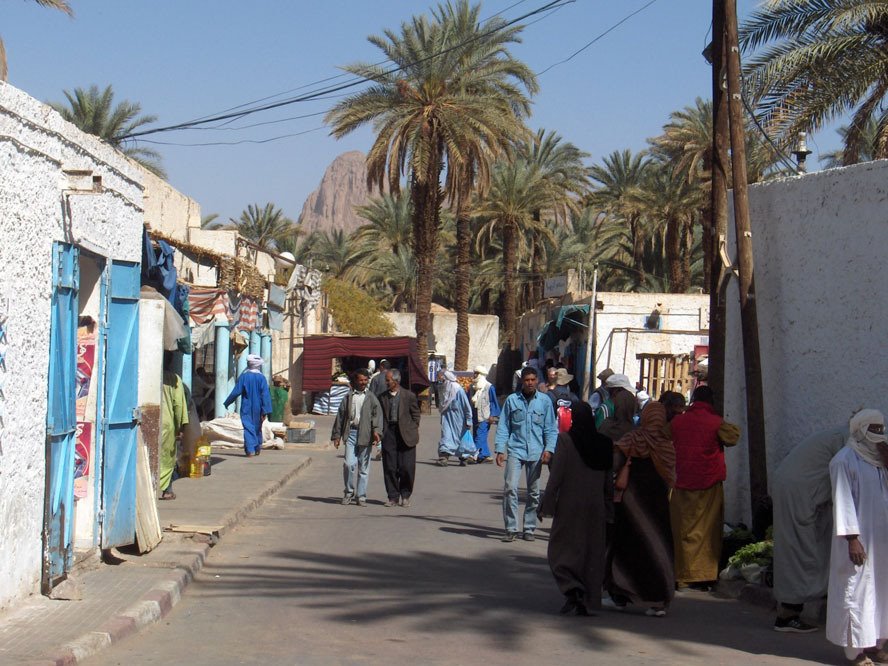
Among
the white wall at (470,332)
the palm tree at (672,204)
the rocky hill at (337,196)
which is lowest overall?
the white wall at (470,332)

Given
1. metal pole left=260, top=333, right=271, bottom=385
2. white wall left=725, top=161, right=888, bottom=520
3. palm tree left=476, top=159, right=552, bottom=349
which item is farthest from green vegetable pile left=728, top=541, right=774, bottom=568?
palm tree left=476, top=159, right=552, bottom=349

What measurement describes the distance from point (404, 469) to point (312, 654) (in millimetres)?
7420

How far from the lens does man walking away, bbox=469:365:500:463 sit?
64.7 ft

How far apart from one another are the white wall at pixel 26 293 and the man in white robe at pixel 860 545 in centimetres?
474

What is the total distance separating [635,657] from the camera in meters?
6.58

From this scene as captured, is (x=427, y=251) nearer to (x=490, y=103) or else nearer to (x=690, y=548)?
(x=490, y=103)

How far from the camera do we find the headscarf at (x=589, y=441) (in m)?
8.20

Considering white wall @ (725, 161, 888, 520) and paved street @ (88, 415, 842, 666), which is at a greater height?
white wall @ (725, 161, 888, 520)

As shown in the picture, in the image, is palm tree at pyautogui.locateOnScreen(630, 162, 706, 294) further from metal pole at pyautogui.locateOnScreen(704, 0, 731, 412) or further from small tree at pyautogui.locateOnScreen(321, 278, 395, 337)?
metal pole at pyautogui.locateOnScreen(704, 0, 731, 412)

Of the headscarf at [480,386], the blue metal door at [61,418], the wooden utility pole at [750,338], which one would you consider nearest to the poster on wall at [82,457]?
the blue metal door at [61,418]

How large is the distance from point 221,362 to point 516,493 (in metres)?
13.0

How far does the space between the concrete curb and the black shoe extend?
13.2 feet

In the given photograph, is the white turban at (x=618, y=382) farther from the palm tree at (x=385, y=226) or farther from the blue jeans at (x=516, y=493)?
the palm tree at (x=385, y=226)

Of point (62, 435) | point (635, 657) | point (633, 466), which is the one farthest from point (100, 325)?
point (635, 657)
